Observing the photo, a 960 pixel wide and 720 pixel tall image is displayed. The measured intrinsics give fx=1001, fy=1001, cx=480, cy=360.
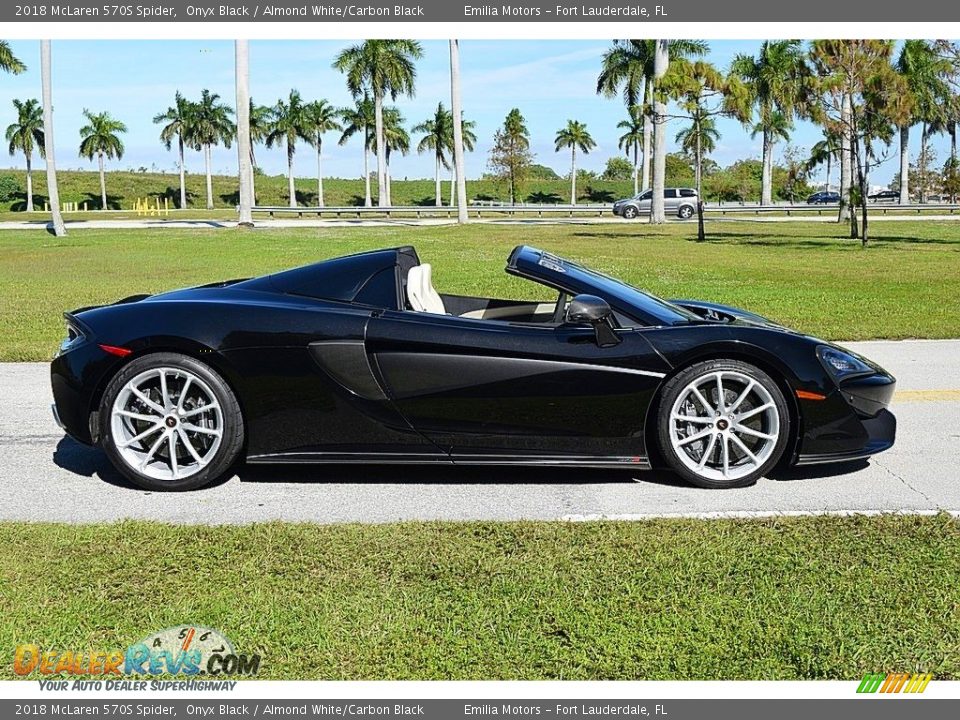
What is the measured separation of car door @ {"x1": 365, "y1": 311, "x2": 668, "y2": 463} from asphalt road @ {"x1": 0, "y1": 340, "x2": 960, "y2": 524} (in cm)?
27

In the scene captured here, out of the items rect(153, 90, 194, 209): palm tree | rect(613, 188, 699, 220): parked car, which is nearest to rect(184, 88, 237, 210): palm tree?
rect(153, 90, 194, 209): palm tree

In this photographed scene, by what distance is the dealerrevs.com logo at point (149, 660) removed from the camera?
321 cm

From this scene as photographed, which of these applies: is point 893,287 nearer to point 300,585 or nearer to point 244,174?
point 300,585

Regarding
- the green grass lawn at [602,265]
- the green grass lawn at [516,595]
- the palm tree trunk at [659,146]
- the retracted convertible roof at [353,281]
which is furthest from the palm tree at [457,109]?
the green grass lawn at [516,595]

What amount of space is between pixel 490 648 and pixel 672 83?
29415mm

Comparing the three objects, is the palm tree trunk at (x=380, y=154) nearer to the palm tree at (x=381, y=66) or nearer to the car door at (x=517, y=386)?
the palm tree at (x=381, y=66)

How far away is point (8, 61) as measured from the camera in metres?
39.9

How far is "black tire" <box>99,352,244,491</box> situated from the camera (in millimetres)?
5129

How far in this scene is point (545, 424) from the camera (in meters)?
5.06

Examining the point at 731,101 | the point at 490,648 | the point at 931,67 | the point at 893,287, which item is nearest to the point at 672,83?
the point at 731,101

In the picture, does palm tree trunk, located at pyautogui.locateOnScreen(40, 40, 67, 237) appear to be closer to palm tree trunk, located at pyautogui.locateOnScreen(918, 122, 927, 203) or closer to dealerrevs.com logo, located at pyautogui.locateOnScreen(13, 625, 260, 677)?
dealerrevs.com logo, located at pyautogui.locateOnScreen(13, 625, 260, 677)

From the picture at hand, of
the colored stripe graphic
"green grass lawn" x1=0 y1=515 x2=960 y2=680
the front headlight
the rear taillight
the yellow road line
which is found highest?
the rear taillight

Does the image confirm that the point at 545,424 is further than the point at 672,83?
No

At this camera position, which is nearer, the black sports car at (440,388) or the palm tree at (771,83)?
the black sports car at (440,388)
